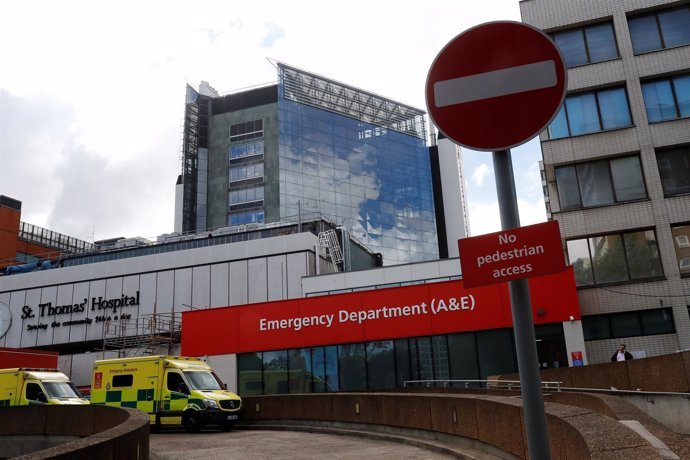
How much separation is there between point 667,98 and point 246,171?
73.0 metres

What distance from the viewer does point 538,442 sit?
2.93 metres

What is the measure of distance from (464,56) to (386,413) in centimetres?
1427

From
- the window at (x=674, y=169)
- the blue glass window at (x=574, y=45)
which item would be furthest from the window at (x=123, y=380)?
the blue glass window at (x=574, y=45)

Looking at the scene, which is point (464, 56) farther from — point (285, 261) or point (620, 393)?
point (285, 261)

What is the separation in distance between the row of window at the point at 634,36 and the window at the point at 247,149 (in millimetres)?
68750

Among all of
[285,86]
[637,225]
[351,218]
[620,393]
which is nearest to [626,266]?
[637,225]

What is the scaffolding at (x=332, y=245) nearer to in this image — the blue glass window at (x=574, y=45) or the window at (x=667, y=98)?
the blue glass window at (x=574, y=45)

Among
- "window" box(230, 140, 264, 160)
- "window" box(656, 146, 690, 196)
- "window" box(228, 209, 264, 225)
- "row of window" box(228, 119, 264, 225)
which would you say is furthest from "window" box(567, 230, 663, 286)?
"window" box(230, 140, 264, 160)

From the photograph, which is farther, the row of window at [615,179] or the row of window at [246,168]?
the row of window at [246,168]

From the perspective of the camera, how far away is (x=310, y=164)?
93312 millimetres

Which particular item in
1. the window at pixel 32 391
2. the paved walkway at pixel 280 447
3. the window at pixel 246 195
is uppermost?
the window at pixel 246 195

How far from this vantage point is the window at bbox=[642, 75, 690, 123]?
1075 inches

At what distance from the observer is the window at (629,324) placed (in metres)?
26.0

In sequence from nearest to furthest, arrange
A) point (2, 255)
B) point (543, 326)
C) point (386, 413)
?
point (386, 413), point (543, 326), point (2, 255)
